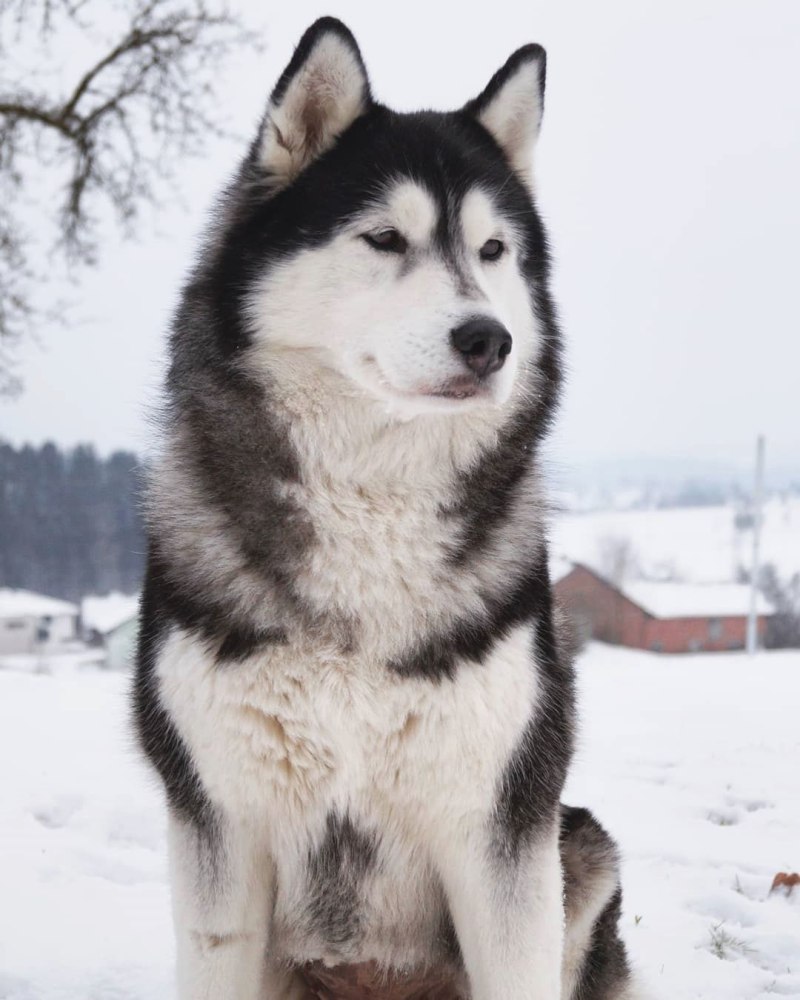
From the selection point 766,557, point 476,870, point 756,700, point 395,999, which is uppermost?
point 476,870

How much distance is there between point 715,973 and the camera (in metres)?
2.91

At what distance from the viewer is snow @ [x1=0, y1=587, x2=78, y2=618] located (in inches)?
1634

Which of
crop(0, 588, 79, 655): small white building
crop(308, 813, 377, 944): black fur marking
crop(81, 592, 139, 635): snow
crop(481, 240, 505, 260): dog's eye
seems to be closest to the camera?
crop(308, 813, 377, 944): black fur marking

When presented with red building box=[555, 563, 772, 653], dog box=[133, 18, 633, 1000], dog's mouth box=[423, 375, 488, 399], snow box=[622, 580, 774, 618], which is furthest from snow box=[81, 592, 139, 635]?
dog's mouth box=[423, 375, 488, 399]

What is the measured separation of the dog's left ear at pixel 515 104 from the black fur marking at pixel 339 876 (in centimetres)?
171

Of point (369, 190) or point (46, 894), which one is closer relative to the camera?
point (369, 190)

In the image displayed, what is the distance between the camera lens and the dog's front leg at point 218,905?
2066mm

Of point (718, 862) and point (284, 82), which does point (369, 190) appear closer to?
point (284, 82)

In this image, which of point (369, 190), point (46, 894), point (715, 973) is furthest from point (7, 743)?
point (369, 190)

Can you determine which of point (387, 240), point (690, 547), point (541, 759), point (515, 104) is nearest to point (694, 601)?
point (690, 547)

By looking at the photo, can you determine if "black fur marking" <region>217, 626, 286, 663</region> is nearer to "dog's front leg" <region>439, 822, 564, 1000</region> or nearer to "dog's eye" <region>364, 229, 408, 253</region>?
"dog's front leg" <region>439, 822, 564, 1000</region>

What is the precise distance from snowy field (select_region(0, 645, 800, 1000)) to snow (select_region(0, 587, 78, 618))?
3705 cm

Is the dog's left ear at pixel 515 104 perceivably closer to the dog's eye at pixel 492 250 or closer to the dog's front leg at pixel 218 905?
the dog's eye at pixel 492 250

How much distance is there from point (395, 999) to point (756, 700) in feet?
18.8
